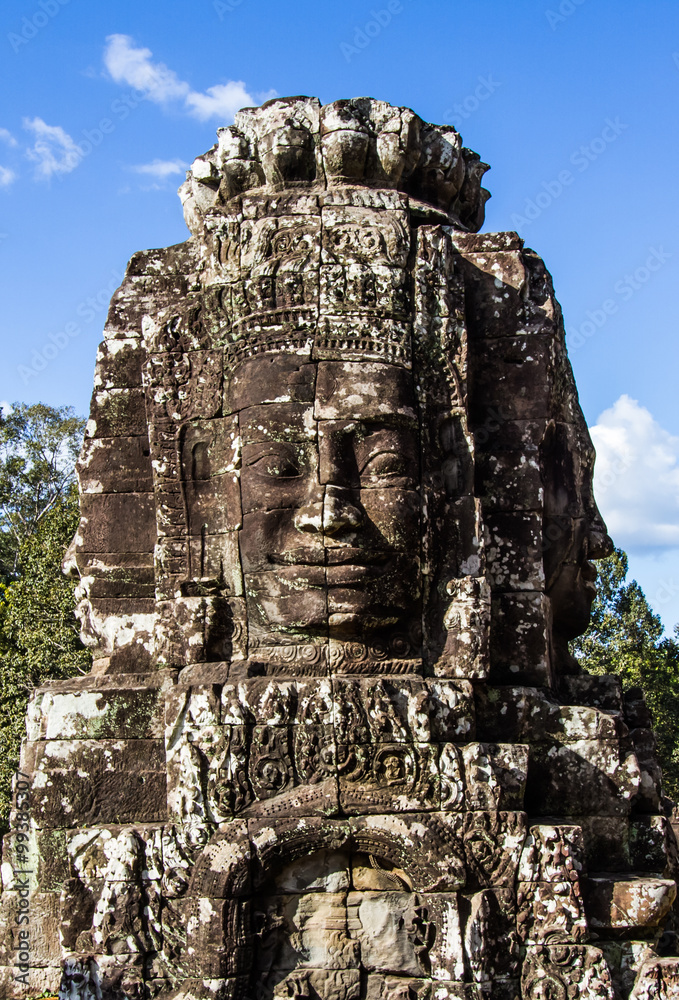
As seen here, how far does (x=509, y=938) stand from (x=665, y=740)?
19.1 metres

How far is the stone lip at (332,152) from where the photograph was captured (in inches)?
283

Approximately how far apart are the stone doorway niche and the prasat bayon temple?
0.02m

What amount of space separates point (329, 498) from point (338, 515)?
0.45 ft

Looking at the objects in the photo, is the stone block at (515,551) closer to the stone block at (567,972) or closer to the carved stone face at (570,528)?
the carved stone face at (570,528)

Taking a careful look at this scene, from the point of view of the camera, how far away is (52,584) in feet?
59.3

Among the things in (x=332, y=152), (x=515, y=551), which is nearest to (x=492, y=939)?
(x=515, y=551)

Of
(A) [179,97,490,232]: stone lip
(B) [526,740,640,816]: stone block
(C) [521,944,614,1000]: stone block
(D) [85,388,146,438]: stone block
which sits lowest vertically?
(C) [521,944,614,1000]: stone block

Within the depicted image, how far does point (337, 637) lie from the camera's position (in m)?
6.32

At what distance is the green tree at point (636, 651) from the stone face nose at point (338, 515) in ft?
55.9

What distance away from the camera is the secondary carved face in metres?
6.29

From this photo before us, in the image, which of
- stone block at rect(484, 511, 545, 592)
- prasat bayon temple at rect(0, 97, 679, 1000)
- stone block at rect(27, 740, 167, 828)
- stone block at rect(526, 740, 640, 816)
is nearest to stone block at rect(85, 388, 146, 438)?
prasat bayon temple at rect(0, 97, 679, 1000)

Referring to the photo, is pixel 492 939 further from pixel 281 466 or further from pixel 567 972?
pixel 281 466

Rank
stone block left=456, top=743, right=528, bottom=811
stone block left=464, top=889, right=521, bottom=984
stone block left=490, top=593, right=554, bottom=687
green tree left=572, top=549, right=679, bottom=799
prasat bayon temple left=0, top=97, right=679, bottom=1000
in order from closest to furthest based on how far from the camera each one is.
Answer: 1. stone block left=464, top=889, right=521, bottom=984
2. prasat bayon temple left=0, top=97, right=679, bottom=1000
3. stone block left=456, top=743, right=528, bottom=811
4. stone block left=490, top=593, right=554, bottom=687
5. green tree left=572, top=549, right=679, bottom=799

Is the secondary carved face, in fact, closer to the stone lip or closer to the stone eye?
the stone eye
